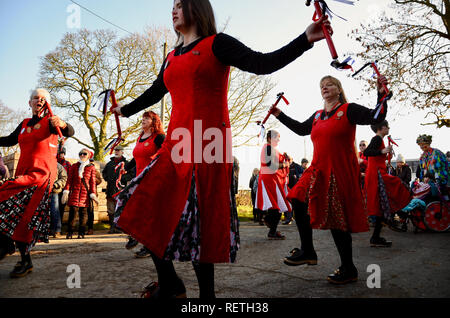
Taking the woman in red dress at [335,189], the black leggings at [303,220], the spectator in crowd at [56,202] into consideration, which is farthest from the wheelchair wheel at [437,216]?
the spectator in crowd at [56,202]

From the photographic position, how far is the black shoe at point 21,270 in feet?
10.3

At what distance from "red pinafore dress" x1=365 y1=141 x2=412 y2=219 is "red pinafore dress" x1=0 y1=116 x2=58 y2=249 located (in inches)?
193

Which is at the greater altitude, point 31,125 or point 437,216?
point 31,125

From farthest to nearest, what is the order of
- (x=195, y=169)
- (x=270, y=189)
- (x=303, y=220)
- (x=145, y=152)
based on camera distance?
(x=270, y=189), (x=145, y=152), (x=303, y=220), (x=195, y=169)

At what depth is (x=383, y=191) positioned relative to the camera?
533cm

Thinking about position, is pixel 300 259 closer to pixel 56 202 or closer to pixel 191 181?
pixel 191 181

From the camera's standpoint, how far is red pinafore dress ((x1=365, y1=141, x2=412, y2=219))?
5246mm

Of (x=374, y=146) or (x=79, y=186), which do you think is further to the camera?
(x=79, y=186)

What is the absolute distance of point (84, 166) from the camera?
7.63m

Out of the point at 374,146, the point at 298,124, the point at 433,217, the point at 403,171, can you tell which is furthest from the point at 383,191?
the point at 403,171

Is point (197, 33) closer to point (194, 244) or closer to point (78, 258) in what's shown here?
point (194, 244)

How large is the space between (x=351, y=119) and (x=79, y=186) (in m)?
6.51

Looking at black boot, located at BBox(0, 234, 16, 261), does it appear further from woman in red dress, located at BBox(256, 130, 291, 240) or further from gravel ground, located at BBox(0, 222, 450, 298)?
woman in red dress, located at BBox(256, 130, 291, 240)

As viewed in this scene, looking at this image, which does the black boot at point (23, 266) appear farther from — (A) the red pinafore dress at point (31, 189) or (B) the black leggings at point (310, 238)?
(B) the black leggings at point (310, 238)
